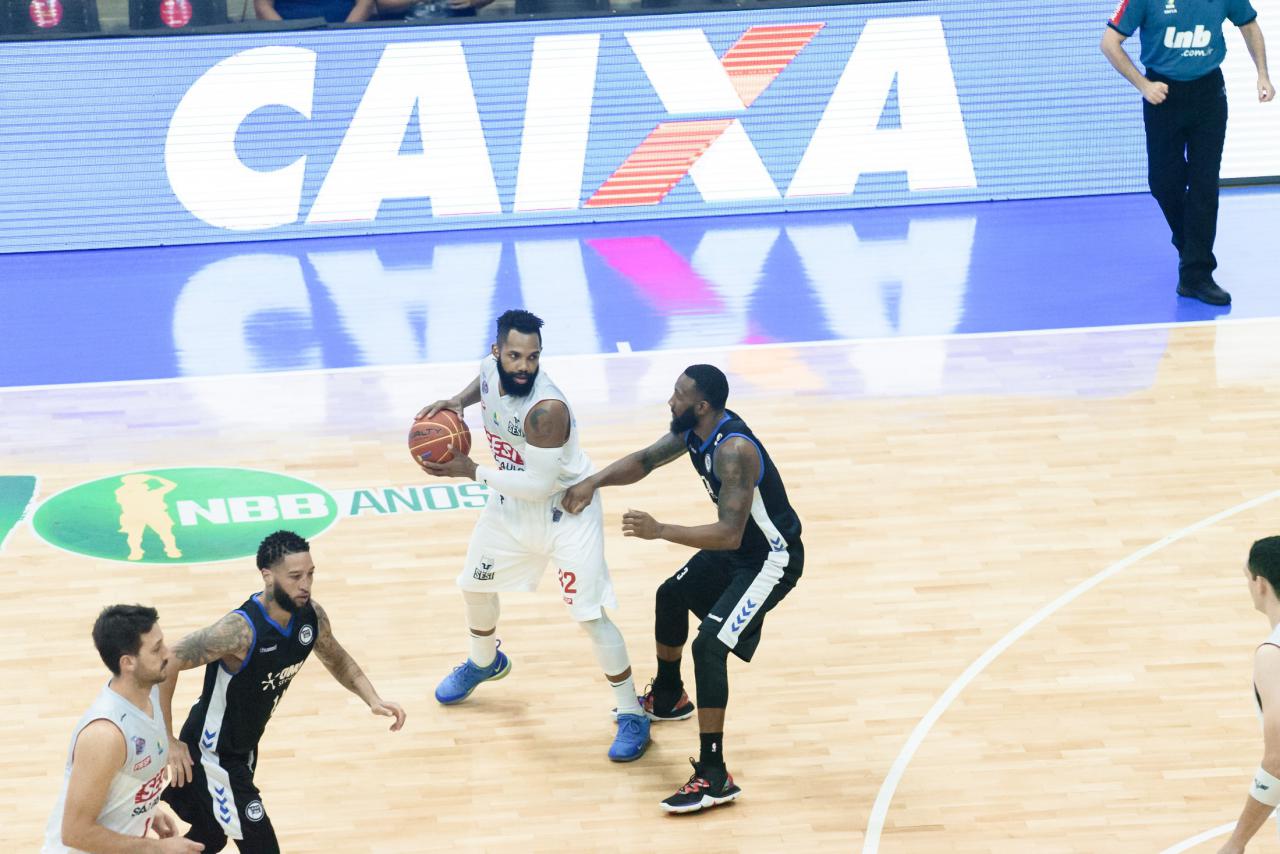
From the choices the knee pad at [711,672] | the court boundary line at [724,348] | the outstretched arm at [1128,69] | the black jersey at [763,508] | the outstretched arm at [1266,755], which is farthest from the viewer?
the outstretched arm at [1128,69]

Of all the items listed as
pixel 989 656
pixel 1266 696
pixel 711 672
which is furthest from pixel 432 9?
pixel 1266 696

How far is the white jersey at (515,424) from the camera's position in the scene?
669 cm

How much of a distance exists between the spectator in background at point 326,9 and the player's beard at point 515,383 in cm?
897

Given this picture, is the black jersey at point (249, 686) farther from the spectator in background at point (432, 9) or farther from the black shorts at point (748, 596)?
the spectator in background at point (432, 9)

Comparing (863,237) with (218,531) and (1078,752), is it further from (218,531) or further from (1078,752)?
(1078,752)

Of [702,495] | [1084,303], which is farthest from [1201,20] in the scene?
[702,495]

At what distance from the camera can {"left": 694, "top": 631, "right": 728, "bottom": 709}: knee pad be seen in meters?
6.33

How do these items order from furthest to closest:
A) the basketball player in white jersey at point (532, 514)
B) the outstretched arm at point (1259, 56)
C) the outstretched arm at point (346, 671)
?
1. the outstretched arm at point (1259, 56)
2. the basketball player in white jersey at point (532, 514)
3. the outstretched arm at point (346, 671)

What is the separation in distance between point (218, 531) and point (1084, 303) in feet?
23.6

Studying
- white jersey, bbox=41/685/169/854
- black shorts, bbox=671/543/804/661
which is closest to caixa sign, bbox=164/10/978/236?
black shorts, bbox=671/543/804/661

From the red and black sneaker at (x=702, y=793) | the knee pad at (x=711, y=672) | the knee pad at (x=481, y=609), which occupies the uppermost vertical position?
the knee pad at (x=711, y=672)

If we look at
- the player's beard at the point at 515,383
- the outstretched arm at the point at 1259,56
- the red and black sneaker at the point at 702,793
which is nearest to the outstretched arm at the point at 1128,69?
the outstretched arm at the point at 1259,56

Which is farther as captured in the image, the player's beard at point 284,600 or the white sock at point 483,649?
the white sock at point 483,649

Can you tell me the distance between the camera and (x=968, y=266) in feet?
44.6
